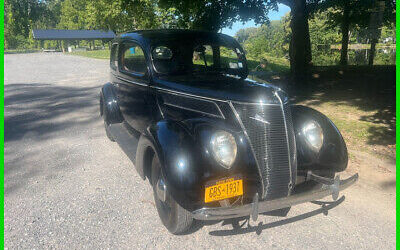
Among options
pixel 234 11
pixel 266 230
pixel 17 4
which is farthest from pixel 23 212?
pixel 17 4

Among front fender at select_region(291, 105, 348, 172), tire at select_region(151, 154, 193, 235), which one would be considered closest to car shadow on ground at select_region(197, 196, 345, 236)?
tire at select_region(151, 154, 193, 235)

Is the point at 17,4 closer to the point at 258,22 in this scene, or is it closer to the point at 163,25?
the point at 163,25

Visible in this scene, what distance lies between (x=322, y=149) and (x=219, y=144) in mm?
1160

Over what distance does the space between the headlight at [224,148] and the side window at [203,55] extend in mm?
1501

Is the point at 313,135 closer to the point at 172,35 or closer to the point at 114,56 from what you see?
the point at 172,35

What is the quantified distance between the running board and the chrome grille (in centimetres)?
147

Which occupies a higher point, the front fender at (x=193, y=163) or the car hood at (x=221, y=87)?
the car hood at (x=221, y=87)

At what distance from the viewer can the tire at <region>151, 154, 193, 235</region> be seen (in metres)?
2.50

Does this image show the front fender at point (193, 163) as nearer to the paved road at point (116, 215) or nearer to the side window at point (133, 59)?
the paved road at point (116, 215)

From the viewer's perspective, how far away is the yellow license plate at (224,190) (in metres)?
2.30

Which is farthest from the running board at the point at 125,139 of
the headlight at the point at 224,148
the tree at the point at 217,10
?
the tree at the point at 217,10

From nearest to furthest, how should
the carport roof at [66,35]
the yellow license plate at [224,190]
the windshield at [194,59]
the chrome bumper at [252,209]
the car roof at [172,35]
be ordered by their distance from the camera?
the chrome bumper at [252,209] < the yellow license plate at [224,190] < the windshield at [194,59] < the car roof at [172,35] < the carport roof at [66,35]

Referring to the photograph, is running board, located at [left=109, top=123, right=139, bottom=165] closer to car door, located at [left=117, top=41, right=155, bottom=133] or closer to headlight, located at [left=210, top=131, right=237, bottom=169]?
car door, located at [left=117, top=41, right=155, bottom=133]

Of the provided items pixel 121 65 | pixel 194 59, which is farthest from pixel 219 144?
pixel 121 65
